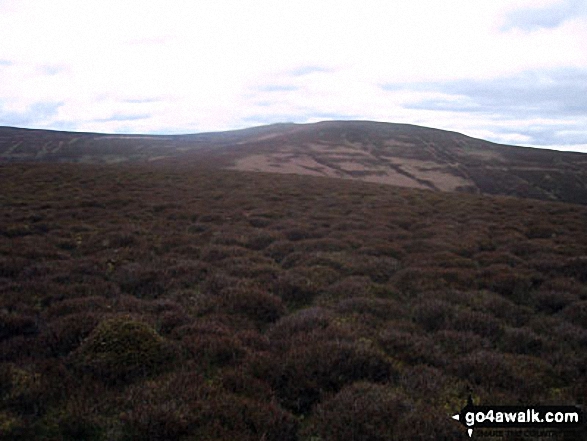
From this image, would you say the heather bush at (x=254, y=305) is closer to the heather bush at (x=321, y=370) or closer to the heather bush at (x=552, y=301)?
the heather bush at (x=321, y=370)

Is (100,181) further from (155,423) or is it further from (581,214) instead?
(581,214)

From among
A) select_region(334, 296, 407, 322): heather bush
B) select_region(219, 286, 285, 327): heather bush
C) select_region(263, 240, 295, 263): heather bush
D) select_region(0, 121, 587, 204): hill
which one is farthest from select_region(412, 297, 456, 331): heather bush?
select_region(0, 121, 587, 204): hill

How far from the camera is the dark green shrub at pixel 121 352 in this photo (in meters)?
5.56

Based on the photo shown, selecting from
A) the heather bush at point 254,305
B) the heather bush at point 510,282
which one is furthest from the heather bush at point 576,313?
the heather bush at point 254,305

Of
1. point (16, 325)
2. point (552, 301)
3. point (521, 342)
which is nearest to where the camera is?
point (16, 325)

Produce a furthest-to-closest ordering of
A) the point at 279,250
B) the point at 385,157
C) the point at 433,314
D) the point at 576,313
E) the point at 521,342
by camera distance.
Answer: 1. the point at 385,157
2. the point at 279,250
3. the point at 576,313
4. the point at 433,314
5. the point at 521,342

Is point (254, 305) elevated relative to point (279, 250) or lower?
lower

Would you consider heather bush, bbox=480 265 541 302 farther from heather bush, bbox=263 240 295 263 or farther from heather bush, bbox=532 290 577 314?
heather bush, bbox=263 240 295 263

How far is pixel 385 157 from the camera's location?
227ft

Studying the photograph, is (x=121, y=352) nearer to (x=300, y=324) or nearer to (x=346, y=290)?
(x=300, y=324)

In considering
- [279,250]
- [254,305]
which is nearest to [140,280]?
[254,305]

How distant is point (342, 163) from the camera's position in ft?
203

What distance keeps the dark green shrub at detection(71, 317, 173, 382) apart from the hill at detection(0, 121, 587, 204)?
42831mm

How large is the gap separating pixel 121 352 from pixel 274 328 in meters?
2.54
